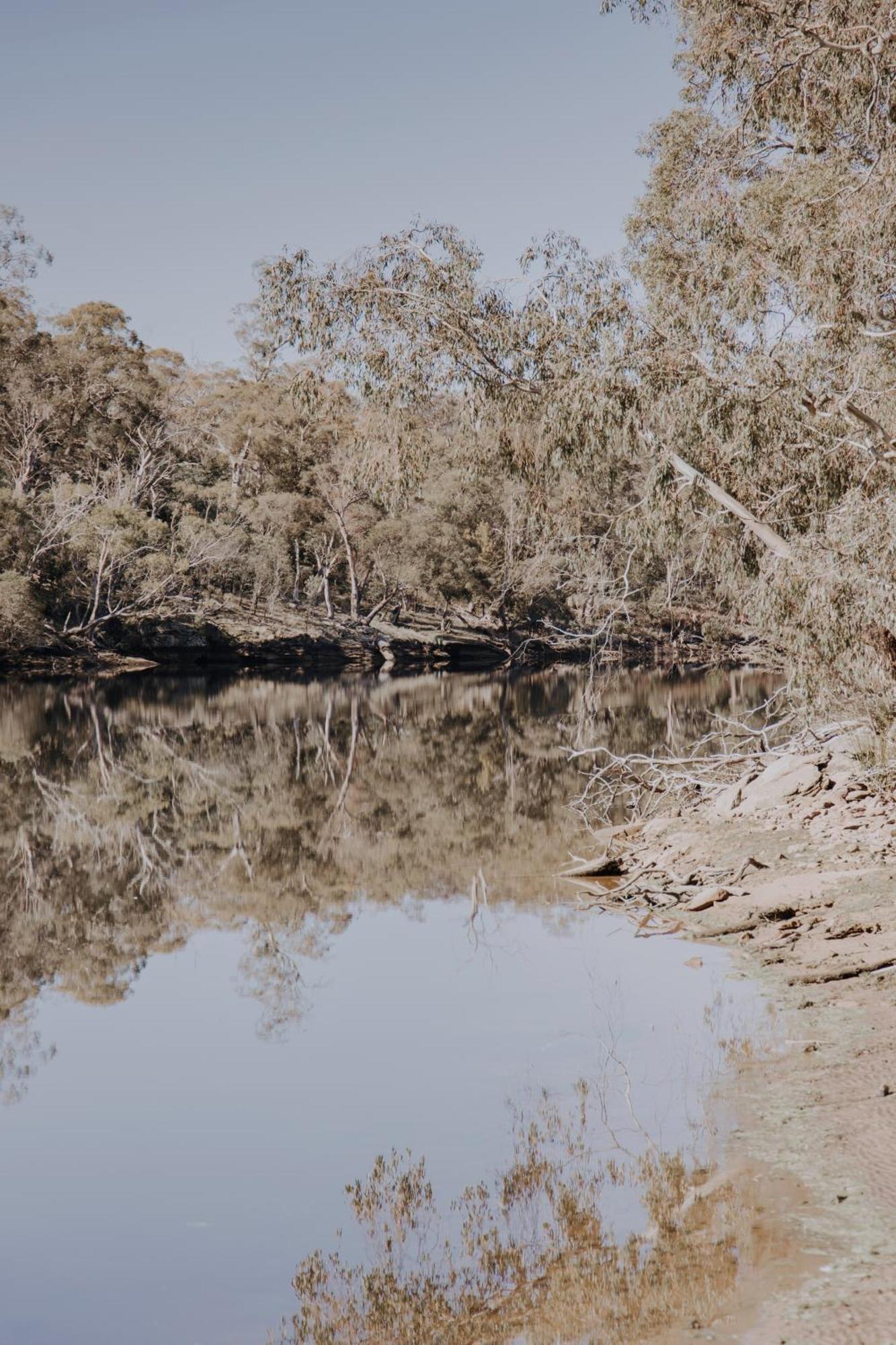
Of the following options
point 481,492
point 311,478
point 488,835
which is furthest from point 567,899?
point 311,478

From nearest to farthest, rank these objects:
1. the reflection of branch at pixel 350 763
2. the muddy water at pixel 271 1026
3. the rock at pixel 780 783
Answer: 1. the muddy water at pixel 271 1026
2. the rock at pixel 780 783
3. the reflection of branch at pixel 350 763

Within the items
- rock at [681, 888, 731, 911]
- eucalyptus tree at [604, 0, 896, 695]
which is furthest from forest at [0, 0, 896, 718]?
rock at [681, 888, 731, 911]

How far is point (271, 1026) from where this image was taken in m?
6.04

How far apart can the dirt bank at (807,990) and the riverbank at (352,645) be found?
23.0m

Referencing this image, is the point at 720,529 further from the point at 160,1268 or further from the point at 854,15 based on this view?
the point at 160,1268

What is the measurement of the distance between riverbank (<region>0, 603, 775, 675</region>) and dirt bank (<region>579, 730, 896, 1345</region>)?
2297cm

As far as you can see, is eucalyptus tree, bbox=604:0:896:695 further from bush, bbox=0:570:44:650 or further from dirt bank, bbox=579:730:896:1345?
bush, bbox=0:570:44:650

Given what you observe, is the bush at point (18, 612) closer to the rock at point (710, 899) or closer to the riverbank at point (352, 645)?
the riverbank at point (352, 645)

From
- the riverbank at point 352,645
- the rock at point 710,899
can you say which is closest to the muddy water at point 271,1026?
the rock at point 710,899

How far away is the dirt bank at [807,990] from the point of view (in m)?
3.06

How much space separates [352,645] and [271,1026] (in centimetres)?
3524

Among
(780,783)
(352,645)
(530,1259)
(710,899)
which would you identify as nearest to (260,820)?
(780,783)

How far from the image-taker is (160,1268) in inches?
144

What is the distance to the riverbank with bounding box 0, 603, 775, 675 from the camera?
3491 centimetres
